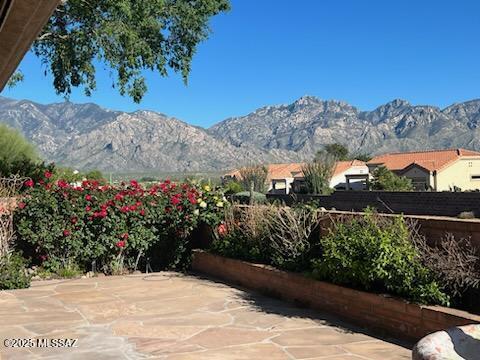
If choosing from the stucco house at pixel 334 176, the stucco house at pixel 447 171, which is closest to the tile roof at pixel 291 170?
the stucco house at pixel 334 176

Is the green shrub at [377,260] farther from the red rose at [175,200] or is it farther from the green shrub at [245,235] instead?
the red rose at [175,200]

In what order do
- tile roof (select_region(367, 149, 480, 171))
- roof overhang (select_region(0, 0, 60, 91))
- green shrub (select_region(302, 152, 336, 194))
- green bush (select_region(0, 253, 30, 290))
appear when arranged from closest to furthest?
roof overhang (select_region(0, 0, 60, 91)) → green bush (select_region(0, 253, 30, 290)) → green shrub (select_region(302, 152, 336, 194)) → tile roof (select_region(367, 149, 480, 171))

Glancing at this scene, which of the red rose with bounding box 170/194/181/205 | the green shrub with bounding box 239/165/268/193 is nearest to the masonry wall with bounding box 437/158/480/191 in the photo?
the green shrub with bounding box 239/165/268/193

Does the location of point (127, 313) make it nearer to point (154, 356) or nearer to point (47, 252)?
point (154, 356)

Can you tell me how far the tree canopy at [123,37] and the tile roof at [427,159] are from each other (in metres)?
41.6

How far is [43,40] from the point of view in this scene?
14.9 m

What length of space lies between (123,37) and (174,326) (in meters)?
9.46

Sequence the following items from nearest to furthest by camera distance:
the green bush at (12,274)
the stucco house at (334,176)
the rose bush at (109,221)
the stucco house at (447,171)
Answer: the green bush at (12,274) → the rose bush at (109,221) → the stucco house at (447,171) → the stucco house at (334,176)

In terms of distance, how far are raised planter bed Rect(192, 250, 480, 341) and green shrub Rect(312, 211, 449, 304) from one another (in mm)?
131

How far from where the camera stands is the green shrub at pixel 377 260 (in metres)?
5.53

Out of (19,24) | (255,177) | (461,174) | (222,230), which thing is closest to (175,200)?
(222,230)

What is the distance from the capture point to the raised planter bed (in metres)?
5.14

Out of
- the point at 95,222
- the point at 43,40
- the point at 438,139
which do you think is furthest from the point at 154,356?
the point at 438,139

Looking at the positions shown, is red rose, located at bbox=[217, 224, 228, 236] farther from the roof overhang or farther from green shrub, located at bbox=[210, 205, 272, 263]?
the roof overhang
